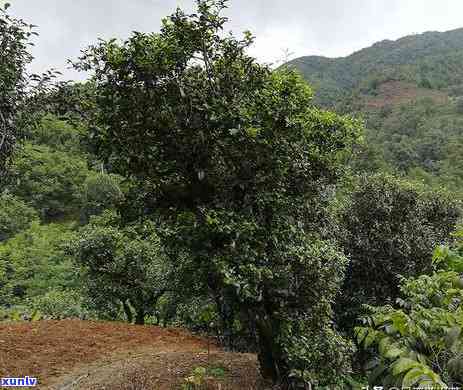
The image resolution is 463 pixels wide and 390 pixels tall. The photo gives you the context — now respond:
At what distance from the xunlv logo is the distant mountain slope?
5144 cm

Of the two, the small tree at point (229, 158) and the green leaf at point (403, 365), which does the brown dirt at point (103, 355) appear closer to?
the small tree at point (229, 158)

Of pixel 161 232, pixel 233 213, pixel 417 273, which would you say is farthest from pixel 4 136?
pixel 417 273

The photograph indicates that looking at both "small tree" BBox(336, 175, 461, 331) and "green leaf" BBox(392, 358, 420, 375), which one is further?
"small tree" BBox(336, 175, 461, 331)

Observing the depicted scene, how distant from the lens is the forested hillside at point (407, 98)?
115 ft

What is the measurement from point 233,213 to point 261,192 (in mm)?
541

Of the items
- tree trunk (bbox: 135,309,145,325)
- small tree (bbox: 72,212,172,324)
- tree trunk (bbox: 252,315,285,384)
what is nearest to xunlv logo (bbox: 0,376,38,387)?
tree trunk (bbox: 252,315,285,384)

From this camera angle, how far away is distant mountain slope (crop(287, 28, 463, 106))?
67.9m

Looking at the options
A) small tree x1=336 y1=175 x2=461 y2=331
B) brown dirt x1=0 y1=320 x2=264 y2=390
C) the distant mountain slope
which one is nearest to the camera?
brown dirt x1=0 y1=320 x2=264 y2=390

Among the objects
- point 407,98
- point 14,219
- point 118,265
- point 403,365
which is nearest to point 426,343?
point 403,365

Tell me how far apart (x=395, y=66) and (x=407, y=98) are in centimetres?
1987

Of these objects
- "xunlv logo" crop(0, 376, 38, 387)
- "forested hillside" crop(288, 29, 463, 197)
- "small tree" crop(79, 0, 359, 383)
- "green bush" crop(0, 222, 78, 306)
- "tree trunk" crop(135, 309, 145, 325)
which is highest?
"forested hillside" crop(288, 29, 463, 197)

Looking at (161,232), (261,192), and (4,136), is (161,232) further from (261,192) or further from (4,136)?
(4,136)

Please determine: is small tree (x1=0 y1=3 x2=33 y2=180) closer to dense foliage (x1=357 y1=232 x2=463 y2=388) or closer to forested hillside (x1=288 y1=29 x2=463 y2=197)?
dense foliage (x1=357 y1=232 x2=463 y2=388)

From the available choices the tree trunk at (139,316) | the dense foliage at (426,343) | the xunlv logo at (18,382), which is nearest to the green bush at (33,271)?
the tree trunk at (139,316)
